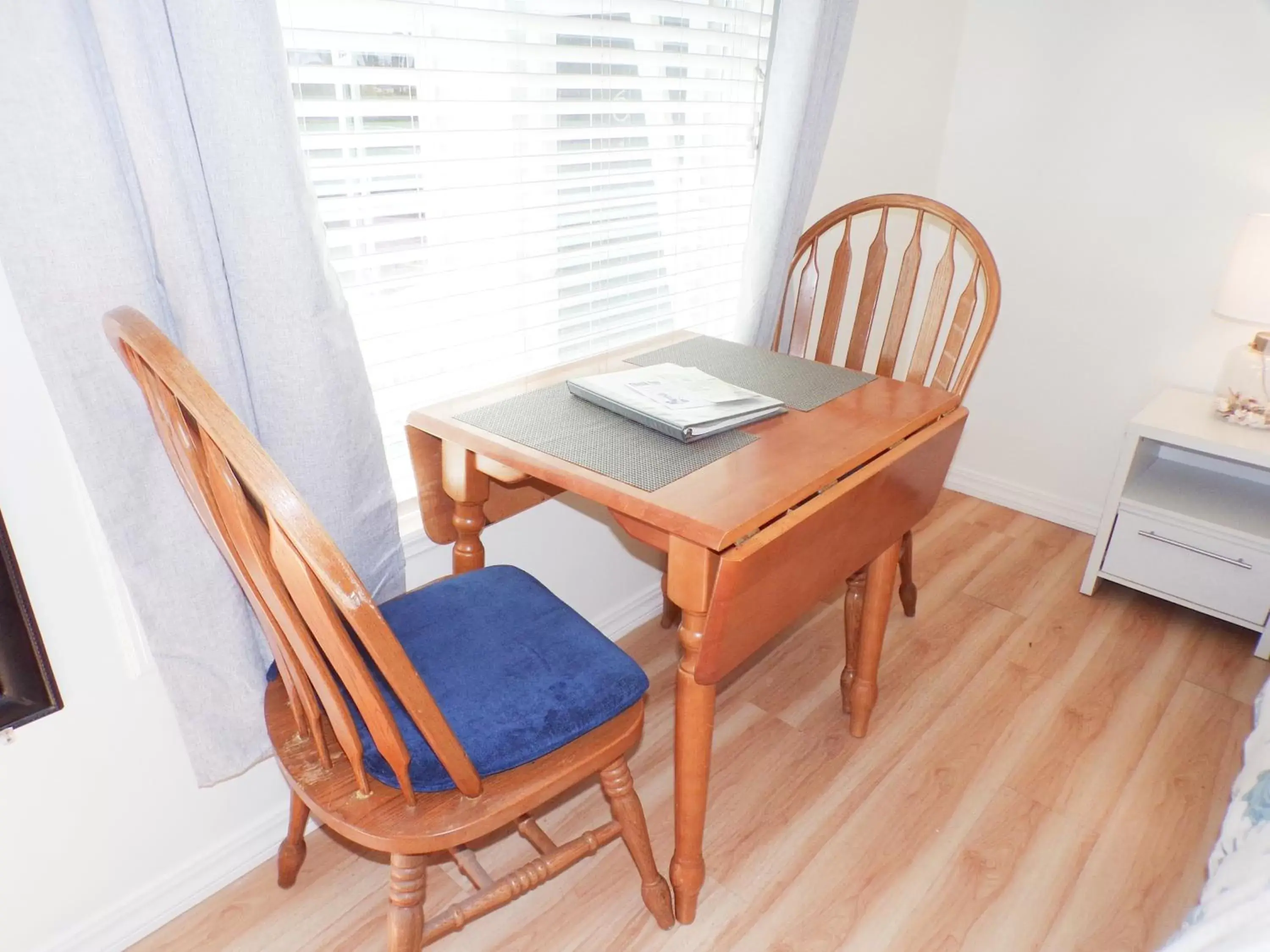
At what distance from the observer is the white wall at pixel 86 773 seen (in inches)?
40.4

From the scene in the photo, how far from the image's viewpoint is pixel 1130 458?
2045mm

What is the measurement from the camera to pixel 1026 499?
2.68 m

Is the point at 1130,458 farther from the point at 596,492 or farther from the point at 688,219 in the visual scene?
the point at 596,492

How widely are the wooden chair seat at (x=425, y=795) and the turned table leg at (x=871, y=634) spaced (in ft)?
2.02

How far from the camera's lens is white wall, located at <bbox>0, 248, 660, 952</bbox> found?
1026 mm

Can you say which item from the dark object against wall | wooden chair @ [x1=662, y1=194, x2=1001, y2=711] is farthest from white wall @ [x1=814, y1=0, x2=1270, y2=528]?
the dark object against wall

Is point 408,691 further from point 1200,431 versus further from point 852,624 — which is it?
point 1200,431

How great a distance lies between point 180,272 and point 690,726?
0.88 metres

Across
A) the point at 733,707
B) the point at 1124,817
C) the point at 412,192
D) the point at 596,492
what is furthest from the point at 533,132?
the point at 1124,817

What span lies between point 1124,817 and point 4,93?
197cm

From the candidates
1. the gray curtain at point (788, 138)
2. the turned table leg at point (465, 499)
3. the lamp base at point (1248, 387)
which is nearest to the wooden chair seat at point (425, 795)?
the turned table leg at point (465, 499)

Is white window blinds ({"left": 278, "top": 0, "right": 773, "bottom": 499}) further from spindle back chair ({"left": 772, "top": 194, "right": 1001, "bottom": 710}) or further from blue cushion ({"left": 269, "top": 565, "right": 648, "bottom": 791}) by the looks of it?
blue cushion ({"left": 269, "top": 565, "right": 648, "bottom": 791})

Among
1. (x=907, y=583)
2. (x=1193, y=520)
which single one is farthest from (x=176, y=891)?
(x=1193, y=520)

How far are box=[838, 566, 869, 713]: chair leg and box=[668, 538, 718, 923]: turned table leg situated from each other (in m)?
0.53
